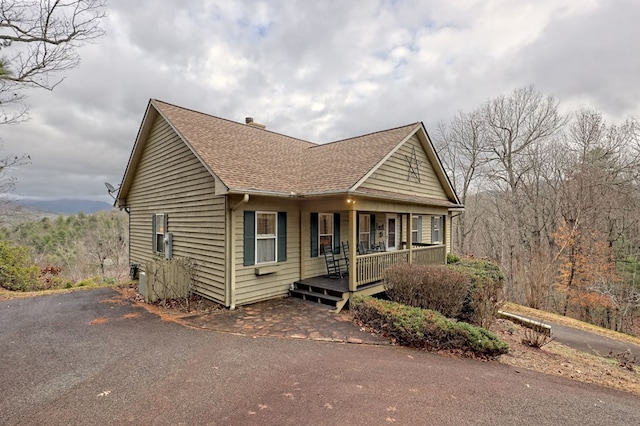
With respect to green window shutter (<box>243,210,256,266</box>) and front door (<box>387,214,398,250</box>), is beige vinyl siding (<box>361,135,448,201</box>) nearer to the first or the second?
front door (<box>387,214,398,250</box>)

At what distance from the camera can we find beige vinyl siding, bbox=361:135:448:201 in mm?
9062

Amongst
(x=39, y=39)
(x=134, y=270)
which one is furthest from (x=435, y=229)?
(x=39, y=39)

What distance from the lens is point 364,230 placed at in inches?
433

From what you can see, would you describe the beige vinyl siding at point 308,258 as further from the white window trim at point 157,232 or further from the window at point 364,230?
the white window trim at point 157,232

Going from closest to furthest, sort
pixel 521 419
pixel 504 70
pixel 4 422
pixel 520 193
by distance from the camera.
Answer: pixel 4 422 → pixel 521 419 → pixel 504 70 → pixel 520 193

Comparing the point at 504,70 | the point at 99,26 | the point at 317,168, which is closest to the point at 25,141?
the point at 99,26

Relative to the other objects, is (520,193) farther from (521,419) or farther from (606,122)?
(521,419)

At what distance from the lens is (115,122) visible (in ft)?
74.1

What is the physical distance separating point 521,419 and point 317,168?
25.6 ft

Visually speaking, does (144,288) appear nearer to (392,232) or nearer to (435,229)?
(392,232)

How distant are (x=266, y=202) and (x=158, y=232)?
4.88 metres

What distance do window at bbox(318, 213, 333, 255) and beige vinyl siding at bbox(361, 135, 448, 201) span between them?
76.1 inches

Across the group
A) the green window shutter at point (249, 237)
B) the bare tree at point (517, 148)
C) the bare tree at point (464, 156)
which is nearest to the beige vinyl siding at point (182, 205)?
the green window shutter at point (249, 237)

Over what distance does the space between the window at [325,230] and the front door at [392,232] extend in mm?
3450
